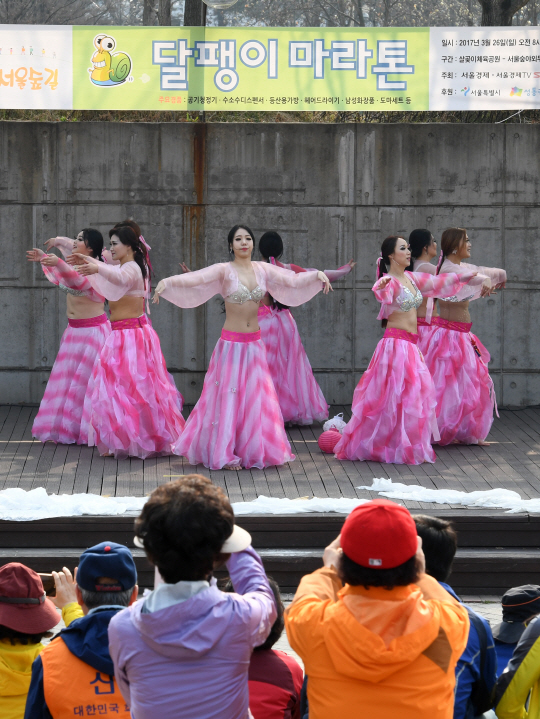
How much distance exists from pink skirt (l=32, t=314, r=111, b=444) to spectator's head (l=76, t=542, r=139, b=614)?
468 cm

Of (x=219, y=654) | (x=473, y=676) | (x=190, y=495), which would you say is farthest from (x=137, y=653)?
(x=473, y=676)

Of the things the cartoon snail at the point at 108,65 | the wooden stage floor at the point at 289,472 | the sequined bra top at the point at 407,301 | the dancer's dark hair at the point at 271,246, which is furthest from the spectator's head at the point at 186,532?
the cartoon snail at the point at 108,65

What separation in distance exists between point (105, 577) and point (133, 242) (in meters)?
4.64

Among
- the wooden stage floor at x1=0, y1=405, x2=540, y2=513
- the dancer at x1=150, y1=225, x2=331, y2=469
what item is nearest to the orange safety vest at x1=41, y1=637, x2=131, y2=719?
the wooden stage floor at x1=0, y1=405, x2=540, y2=513

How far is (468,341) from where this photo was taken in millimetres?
7277

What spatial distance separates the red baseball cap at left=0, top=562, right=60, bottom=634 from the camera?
2.60 metres

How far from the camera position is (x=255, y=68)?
26.4 ft

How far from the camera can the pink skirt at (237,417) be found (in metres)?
6.30

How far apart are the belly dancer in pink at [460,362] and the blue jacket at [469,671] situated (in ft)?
15.1

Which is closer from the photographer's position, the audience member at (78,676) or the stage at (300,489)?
the audience member at (78,676)

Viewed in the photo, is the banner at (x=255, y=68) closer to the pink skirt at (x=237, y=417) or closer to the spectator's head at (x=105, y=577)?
the pink skirt at (x=237, y=417)

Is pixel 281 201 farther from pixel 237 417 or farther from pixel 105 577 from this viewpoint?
pixel 105 577

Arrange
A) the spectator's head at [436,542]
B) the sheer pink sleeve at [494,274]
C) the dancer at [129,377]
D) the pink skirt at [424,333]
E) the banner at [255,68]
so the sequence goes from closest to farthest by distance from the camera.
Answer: the spectator's head at [436,542] < the dancer at [129,377] < the sheer pink sleeve at [494,274] < the pink skirt at [424,333] < the banner at [255,68]

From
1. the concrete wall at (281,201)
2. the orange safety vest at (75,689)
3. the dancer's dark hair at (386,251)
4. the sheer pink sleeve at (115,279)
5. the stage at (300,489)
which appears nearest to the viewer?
the orange safety vest at (75,689)
